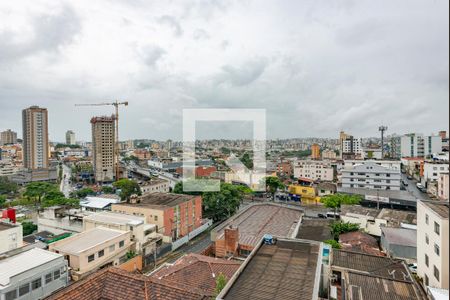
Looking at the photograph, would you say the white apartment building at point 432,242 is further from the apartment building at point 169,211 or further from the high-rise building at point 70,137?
the high-rise building at point 70,137

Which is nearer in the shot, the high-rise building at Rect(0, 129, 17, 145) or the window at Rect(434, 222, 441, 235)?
the window at Rect(434, 222, 441, 235)

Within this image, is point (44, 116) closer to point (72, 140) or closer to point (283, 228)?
point (283, 228)

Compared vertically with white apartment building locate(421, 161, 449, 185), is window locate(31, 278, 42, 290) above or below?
below

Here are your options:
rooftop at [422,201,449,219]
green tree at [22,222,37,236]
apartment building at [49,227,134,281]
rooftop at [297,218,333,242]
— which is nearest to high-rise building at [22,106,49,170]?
green tree at [22,222,37,236]

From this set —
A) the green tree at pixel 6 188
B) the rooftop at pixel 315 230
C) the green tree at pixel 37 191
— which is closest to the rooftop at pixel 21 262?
the rooftop at pixel 315 230

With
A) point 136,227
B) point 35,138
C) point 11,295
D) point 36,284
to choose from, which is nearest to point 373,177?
point 136,227

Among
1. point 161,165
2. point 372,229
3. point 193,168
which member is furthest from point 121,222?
point 161,165

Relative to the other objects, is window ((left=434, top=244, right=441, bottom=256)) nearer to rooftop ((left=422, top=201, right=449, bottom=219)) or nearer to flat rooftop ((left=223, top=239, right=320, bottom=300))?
rooftop ((left=422, top=201, right=449, bottom=219))
